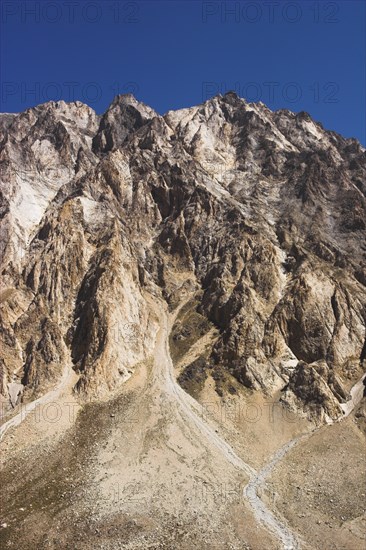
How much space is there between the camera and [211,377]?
80812 mm

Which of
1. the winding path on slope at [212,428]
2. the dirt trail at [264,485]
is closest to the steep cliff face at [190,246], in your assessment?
the dirt trail at [264,485]

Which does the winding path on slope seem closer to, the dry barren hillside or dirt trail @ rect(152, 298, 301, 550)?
dirt trail @ rect(152, 298, 301, 550)

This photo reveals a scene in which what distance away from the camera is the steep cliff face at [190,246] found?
265 ft

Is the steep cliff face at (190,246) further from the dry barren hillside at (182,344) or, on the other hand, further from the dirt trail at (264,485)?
the dirt trail at (264,485)

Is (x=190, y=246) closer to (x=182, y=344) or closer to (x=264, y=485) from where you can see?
(x=182, y=344)

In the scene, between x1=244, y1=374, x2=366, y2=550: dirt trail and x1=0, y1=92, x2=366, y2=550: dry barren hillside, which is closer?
x1=244, y1=374, x2=366, y2=550: dirt trail

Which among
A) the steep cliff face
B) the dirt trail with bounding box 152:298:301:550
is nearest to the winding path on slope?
the dirt trail with bounding box 152:298:301:550

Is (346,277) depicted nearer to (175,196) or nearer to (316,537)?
(175,196)

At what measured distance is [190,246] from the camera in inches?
4717

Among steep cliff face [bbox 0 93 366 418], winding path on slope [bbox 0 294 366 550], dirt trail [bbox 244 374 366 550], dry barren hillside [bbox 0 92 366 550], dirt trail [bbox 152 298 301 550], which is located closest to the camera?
dirt trail [bbox 244 374 366 550]

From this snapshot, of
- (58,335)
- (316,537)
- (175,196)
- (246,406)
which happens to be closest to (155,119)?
(175,196)

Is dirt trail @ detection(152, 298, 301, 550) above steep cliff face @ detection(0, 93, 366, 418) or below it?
below

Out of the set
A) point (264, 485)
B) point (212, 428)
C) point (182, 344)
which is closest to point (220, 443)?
point (212, 428)

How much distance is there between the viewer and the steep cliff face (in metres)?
80.8
